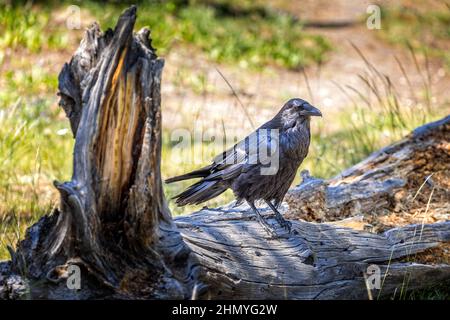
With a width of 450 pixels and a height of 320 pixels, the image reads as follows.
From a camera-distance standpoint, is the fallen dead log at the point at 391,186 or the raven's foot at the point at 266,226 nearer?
the raven's foot at the point at 266,226

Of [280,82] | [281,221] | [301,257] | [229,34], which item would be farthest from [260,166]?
[229,34]

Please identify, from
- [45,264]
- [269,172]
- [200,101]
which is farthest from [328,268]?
[200,101]

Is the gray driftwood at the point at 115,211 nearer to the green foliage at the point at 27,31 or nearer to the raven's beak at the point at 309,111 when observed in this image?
the raven's beak at the point at 309,111

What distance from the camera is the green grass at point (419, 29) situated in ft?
41.8

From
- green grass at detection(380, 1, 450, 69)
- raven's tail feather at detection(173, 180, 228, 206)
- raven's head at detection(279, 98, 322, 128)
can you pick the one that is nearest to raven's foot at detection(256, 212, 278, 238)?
raven's tail feather at detection(173, 180, 228, 206)

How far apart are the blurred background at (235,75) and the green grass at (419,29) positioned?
0.09ft

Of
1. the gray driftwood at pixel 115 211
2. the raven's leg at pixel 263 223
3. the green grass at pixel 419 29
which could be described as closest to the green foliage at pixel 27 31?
the raven's leg at pixel 263 223

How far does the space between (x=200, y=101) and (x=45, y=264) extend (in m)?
6.16

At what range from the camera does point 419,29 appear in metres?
13.6

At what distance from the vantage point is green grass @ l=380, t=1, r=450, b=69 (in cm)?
1275

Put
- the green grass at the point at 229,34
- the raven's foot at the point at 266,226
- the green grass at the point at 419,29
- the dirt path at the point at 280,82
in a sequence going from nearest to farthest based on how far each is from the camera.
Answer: the raven's foot at the point at 266,226
the dirt path at the point at 280,82
the green grass at the point at 229,34
the green grass at the point at 419,29

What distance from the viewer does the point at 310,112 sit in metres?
4.52

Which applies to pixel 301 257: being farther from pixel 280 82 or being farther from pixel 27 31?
pixel 280 82
